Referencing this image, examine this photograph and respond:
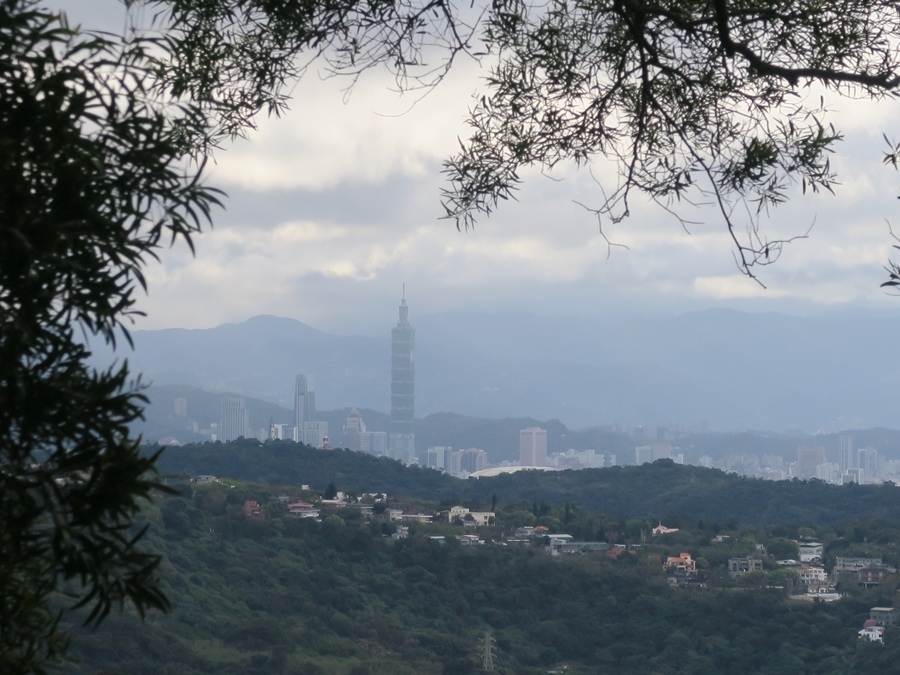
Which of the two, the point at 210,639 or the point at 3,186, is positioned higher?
the point at 3,186

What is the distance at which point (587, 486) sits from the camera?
126 ft

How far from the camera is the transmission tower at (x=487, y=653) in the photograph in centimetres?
1866

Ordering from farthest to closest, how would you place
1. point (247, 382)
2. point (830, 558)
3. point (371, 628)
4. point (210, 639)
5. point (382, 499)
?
point (247, 382) < point (382, 499) < point (830, 558) < point (371, 628) < point (210, 639)

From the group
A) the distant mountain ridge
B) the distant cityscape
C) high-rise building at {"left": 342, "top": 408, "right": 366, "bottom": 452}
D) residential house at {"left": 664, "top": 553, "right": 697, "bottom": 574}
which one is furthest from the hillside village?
the distant mountain ridge

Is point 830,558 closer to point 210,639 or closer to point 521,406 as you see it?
point 210,639

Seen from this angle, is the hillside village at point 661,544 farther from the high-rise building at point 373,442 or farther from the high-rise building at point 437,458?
the high-rise building at point 373,442

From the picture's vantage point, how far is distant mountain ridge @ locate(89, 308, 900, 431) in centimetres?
12525

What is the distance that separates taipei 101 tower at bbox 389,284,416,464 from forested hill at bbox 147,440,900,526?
42.8 m

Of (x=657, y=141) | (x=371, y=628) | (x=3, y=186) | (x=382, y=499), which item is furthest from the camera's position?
(x=382, y=499)

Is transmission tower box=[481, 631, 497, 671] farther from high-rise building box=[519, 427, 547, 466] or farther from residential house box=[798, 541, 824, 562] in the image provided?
high-rise building box=[519, 427, 547, 466]

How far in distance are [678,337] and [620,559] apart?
449ft

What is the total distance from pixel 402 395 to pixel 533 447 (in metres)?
23.0

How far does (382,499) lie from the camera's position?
31375 mm

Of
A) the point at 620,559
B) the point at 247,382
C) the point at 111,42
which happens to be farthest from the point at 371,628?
the point at 247,382
